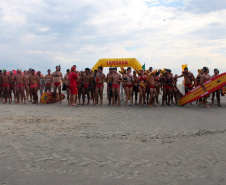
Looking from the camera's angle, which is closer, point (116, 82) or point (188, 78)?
point (116, 82)

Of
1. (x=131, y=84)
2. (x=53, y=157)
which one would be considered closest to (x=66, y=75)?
(x=131, y=84)

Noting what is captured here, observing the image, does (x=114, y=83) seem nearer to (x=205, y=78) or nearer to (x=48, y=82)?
(x=205, y=78)

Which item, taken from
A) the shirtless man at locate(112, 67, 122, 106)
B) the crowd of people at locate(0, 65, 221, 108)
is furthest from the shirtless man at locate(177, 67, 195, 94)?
the shirtless man at locate(112, 67, 122, 106)

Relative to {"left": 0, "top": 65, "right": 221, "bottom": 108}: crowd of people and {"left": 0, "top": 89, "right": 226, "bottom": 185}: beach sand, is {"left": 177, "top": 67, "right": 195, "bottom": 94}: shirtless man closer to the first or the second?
{"left": 0, "top": 65, "right": 221, "bottom": 108}: crowd of people

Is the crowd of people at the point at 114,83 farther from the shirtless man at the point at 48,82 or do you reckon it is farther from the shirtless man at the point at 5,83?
the shirtless man at the point at 48,82

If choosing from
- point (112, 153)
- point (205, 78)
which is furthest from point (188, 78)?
point (112, 153)

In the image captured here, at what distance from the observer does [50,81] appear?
1430cm

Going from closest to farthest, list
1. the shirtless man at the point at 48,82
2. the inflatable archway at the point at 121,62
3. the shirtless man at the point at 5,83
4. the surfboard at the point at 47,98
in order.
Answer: the surfboard at the point at 47,98
the shirtless man at the point at 5,83
the shirtless man at the point at 48,82
the inflatable archway at the point at 121,62

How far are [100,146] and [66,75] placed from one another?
27.6 feet

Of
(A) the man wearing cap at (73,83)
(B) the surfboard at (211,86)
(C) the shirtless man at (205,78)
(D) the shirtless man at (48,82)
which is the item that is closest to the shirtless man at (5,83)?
(D) the shirtless man at (48,82)

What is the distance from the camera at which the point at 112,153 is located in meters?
4.45

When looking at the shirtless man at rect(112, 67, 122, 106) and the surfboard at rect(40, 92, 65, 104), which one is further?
the surfboard at rect(40, 92, 65, 104)

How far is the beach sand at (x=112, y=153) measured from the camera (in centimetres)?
340

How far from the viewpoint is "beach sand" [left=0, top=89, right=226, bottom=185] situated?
3402 millimetres
